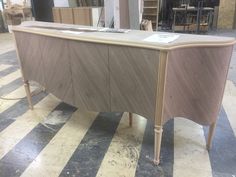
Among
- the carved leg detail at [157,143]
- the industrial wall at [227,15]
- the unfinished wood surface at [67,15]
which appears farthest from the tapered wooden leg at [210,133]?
the industrial wall at [227,15]

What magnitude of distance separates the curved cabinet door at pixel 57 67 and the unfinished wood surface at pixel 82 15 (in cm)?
412

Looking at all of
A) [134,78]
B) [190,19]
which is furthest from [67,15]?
[134,78]

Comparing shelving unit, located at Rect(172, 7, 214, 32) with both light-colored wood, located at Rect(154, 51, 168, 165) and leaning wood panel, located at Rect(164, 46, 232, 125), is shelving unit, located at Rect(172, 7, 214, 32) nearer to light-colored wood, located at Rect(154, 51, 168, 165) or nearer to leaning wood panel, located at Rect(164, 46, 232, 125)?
leaning wood panel, located at Rect(164, 46, 232, 125)

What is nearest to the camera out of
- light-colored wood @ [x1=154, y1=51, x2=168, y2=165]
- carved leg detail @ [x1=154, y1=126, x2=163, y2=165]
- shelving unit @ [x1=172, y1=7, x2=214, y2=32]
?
light-colored wood @ [x1=154, y1=51, x2=168, y2=165]

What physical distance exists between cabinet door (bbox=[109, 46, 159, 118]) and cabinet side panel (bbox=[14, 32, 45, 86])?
79cm

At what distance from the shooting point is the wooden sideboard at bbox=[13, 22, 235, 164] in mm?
1425

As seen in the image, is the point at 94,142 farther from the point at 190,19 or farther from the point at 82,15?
the point at 190,19

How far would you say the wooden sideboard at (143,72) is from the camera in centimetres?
142

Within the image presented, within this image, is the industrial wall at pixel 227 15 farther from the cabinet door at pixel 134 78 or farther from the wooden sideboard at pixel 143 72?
the cabinet door at pixel 134 78

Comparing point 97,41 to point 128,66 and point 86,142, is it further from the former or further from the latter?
point 86,142

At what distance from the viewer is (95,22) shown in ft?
19.7

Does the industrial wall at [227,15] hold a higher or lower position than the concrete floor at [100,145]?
higher

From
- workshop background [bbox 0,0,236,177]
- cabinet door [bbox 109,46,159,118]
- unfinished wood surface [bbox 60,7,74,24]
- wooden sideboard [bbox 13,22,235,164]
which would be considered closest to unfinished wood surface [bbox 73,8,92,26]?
unfinished wood surface [bbox 60,7,74,24]

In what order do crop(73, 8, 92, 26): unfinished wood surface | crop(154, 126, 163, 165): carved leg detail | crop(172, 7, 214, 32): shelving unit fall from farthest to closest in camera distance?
crop(172, 7, 214, 32): shelving unit → crop(73, 8, 92, 26): unfinished wood surface → crop(154, 126, 163, 165): carved leg detail
